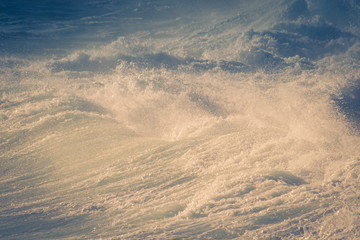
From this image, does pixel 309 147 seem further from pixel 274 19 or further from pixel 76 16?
pixel 76 16

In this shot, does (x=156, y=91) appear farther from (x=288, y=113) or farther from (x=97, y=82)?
(x=288, y=113)

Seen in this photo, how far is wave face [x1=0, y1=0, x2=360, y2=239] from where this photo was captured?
2.76 meters

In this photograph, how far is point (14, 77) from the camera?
19.9 feet

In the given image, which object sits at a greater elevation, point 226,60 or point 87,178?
point 226,60

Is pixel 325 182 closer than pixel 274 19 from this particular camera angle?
Yes

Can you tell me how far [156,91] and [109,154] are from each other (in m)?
1.70

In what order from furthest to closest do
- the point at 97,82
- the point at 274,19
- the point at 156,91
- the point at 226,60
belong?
the point at 274,19 < the point at 226,60 < the point at 97,82 < the point at 156,91

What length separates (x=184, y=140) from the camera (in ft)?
12.9

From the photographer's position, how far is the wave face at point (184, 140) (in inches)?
108

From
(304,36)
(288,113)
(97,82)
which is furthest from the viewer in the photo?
(304,36)

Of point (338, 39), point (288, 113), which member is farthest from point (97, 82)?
point (338, 39)

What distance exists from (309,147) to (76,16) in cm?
848

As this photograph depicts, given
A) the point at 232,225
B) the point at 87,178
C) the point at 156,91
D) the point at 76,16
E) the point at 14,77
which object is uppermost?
the point at 76,16

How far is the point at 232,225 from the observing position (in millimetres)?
2637
